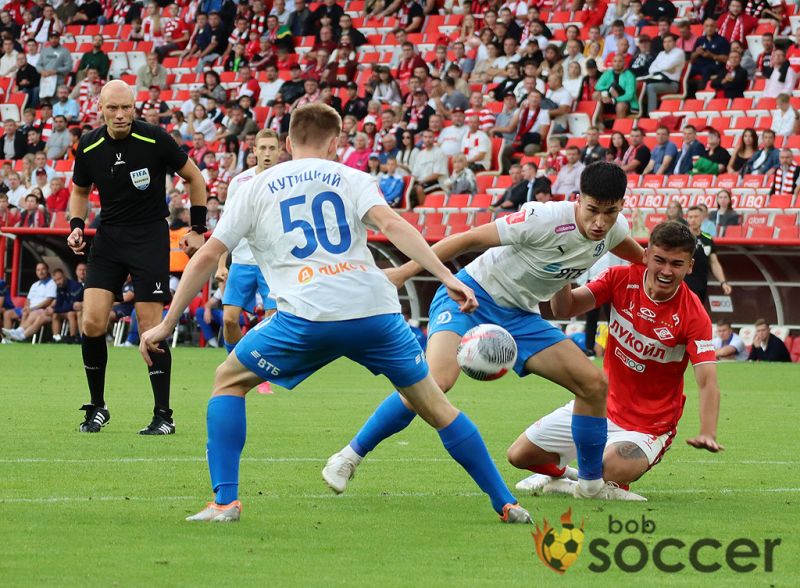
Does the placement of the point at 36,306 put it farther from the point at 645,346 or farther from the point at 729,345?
the point at 645,346

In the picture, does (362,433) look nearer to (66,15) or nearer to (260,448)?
(260,448)

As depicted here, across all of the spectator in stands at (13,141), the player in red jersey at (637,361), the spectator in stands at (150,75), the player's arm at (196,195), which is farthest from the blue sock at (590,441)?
the spectator in stands at (150,75)

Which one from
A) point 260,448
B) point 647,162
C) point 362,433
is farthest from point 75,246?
point 647,162

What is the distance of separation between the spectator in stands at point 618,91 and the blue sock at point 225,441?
63.0 ft

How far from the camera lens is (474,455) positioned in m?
6.20

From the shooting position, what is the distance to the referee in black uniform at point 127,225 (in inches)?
383

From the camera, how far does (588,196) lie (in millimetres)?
7047

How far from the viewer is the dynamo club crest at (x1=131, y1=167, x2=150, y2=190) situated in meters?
9.78

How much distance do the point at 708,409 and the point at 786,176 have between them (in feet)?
48.2

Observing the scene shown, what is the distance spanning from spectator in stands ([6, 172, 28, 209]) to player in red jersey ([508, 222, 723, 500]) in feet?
69.9

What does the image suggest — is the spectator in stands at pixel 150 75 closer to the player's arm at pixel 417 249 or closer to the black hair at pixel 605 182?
the black hair at pixel 605 182

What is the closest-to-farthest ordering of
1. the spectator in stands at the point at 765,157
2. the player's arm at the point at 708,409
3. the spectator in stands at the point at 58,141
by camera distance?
the player's arm at the point at 708,409 < the spectator in stands at the point at 765,157 < the spectator in stands at the point at 58,141

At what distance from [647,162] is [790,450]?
13.0m

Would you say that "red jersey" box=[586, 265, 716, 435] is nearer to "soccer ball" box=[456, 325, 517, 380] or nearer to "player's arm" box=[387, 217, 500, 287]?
"player's arm" box=[387, 217, 500, 287]
